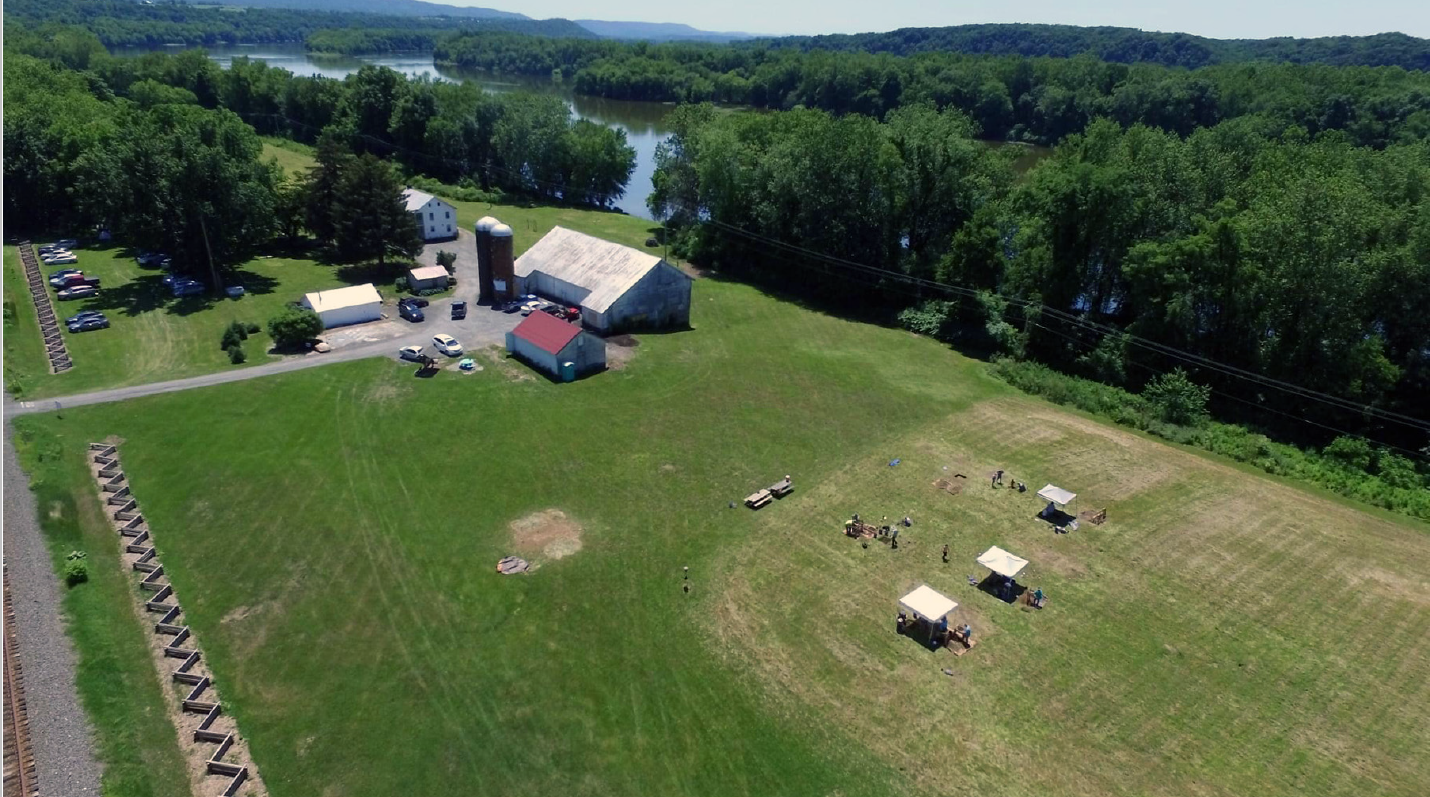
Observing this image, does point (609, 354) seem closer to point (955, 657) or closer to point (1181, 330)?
point (955, 657)

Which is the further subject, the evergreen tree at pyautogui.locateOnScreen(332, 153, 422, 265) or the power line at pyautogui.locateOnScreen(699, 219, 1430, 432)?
the evergreen tree at pyautogui.locateOnScreen(332, 153, 422, 265)

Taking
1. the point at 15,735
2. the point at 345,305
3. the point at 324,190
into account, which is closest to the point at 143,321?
the point at 345,305

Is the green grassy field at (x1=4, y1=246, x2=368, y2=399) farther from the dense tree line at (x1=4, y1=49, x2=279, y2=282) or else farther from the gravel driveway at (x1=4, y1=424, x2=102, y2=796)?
the gravel driveway at (x1=4, y1=424, x2=102, y2=796)

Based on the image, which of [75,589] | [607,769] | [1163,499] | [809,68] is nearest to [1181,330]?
[1163,499]

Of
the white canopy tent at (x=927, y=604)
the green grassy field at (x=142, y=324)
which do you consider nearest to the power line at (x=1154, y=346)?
the white canopy tent at (x=927, y=604)

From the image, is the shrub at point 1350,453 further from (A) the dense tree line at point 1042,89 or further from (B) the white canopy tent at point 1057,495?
(A) the dense tree line at point 1042,89

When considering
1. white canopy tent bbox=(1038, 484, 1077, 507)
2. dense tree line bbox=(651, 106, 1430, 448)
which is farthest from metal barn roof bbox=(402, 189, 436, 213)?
white canopy tent bbox=(1038, 484, 1077, 507)

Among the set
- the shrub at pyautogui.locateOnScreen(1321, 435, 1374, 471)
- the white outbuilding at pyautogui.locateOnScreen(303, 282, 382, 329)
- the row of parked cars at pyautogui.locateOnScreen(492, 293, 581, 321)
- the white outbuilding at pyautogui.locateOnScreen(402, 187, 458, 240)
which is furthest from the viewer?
the white outbuilding at pyautogui.locateOnScreen(402, 187, 458, 240)

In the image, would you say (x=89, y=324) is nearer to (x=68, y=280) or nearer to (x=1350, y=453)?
(x=68, y=280)
